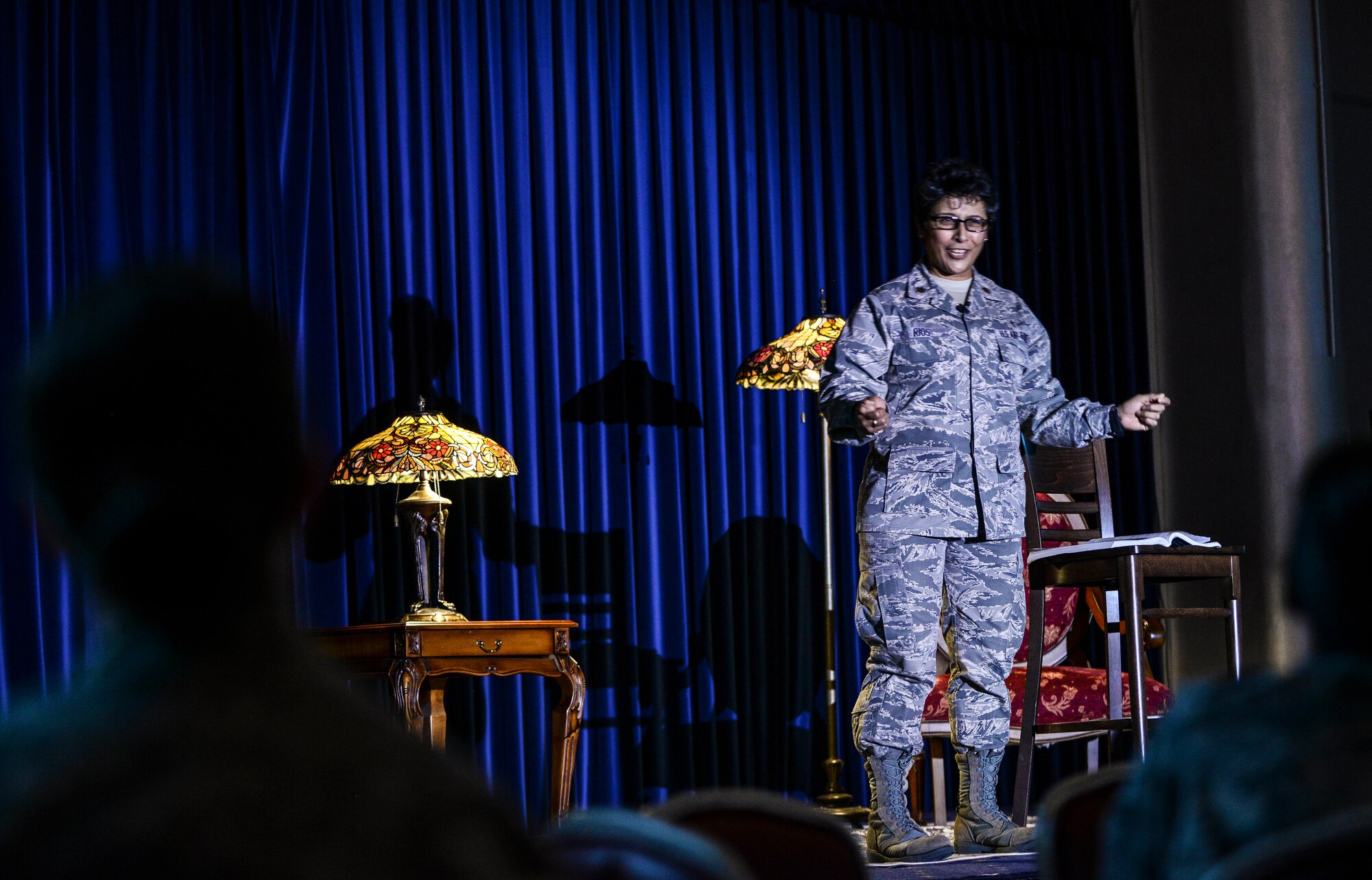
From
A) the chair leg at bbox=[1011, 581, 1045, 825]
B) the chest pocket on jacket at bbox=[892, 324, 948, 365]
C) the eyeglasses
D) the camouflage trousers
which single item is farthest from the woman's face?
the chair leg at bbox=[1011, 581, 1045, 825]

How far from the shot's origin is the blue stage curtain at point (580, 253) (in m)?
3.98

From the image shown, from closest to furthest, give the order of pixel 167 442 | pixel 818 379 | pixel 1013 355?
pixel 167 442
pixel 1013 355
pixel 818 379

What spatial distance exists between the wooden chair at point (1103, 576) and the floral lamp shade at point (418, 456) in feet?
4.63

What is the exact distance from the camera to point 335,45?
4.28m

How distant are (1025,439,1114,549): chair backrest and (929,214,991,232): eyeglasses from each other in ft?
3.37

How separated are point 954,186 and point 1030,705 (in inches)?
57.3

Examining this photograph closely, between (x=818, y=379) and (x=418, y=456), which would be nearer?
(x=418, y=456)

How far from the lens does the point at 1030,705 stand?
3736 millimetres

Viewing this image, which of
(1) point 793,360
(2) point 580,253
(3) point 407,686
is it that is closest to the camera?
(3) point 407,686

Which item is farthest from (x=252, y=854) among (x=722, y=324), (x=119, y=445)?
(x=722, y=324)

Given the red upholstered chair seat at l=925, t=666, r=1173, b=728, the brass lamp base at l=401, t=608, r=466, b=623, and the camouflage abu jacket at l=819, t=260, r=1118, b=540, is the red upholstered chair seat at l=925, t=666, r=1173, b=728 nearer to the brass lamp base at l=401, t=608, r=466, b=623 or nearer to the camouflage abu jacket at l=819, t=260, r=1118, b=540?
the camouflage abu jacket at l=819, t=260, r=1118, b=540

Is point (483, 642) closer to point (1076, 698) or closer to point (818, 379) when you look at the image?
point (818, 379)

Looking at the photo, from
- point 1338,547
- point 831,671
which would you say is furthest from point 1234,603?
point 1338,547

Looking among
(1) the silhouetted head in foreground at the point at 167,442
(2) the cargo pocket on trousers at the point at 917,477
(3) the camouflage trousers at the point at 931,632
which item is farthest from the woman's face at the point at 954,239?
(1) the silhouetted head in foreground at the point at 167,442
